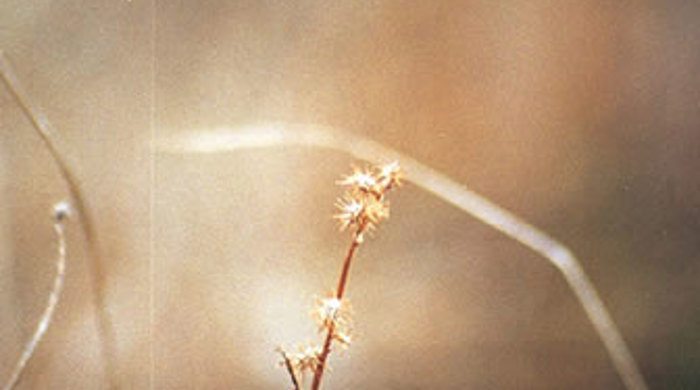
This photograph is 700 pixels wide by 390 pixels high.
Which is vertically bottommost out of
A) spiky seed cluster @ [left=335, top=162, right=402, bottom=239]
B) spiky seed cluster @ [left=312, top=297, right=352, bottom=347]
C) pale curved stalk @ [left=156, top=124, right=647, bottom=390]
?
spiky seed cluster @ [left=312, top=297, right=352, bottom=347]

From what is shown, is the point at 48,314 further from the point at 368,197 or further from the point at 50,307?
the point at 368,197

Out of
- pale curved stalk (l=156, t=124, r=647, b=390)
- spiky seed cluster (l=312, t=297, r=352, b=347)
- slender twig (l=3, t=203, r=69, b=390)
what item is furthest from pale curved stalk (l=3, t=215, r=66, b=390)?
spiky seed cluster (l=312, t=297, r=352, b=347)

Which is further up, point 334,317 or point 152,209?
point 152,209

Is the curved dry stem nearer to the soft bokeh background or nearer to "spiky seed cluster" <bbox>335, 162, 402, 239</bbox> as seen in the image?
the soft bokeh background

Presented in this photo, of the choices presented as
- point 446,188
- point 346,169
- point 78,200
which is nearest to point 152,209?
point 78,200

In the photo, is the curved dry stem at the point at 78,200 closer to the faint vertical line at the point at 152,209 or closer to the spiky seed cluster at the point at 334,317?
the faint vertical line at the point at 152,209

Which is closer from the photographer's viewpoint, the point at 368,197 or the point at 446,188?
the point at 368,197

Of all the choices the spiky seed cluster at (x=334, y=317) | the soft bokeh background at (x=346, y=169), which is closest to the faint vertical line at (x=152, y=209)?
the soft bokeh background at (x=346, y=169)

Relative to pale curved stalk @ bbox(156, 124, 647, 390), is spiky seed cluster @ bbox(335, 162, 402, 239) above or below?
below
